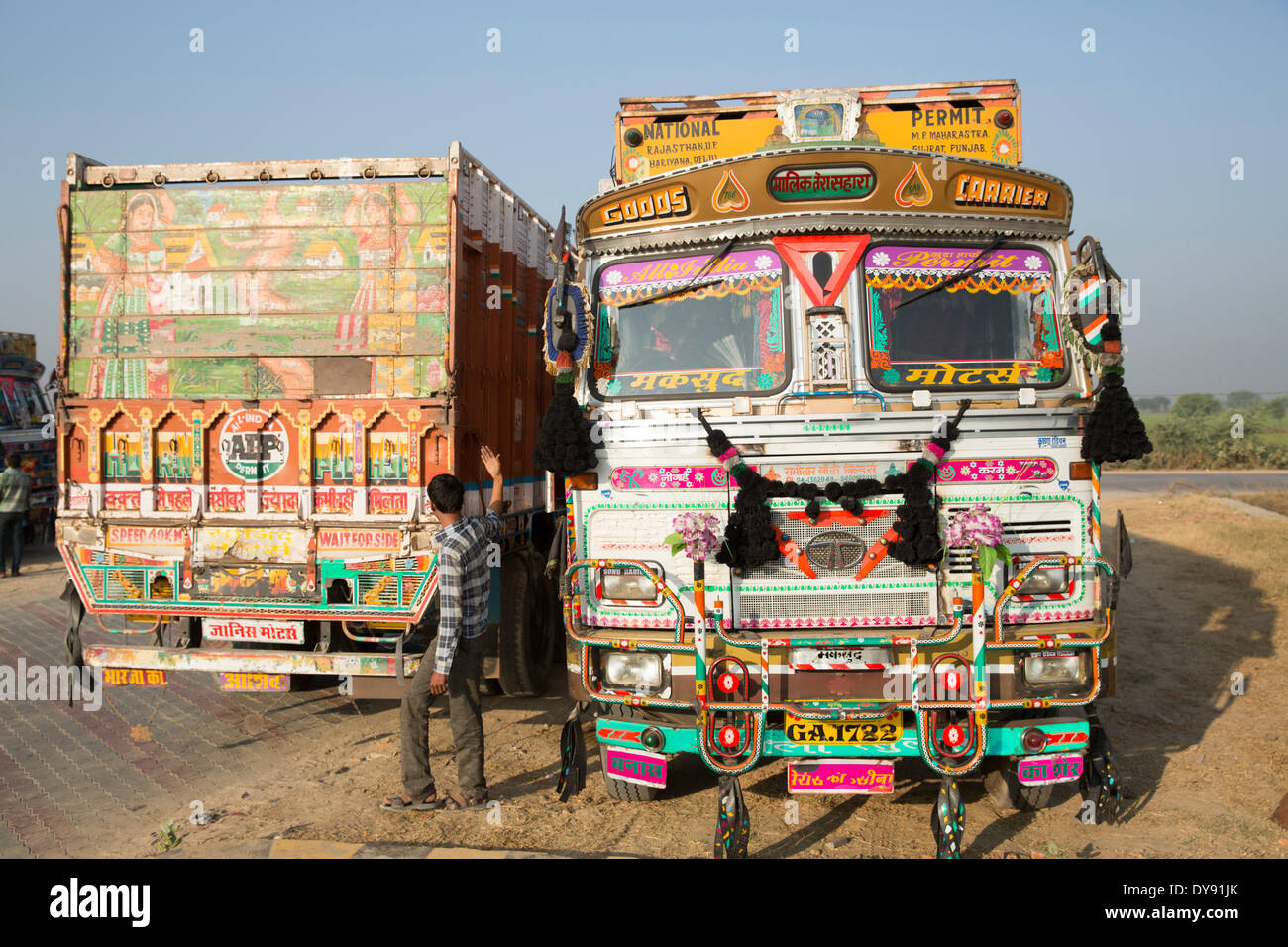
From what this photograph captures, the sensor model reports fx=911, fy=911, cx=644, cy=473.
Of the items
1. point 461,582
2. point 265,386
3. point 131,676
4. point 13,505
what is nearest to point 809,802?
point 461,582

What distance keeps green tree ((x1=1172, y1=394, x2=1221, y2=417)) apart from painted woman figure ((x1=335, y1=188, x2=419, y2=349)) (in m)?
69.8

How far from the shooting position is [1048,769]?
4629 mm

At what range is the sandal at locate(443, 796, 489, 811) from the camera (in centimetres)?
536

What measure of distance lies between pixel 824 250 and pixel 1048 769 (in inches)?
116

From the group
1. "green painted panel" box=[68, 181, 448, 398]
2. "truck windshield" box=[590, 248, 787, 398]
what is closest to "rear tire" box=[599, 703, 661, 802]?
"truck windshield" box=[590, 248, 787, 398]

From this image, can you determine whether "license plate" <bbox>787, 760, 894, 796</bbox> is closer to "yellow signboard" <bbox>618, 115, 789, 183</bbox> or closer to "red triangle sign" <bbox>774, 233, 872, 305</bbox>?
"red triangle sign" <bbox>774, 233, 872, 305</bbox>

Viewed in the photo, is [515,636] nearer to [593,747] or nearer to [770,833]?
[593,747]

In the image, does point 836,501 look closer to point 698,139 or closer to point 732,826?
point 732,826

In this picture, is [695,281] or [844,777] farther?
[695,281]

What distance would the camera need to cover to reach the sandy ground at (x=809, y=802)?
4.86 metres

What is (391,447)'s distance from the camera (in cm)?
595

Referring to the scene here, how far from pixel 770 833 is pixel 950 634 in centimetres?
156

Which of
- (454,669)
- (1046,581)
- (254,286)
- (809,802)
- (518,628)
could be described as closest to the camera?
(1046,581)

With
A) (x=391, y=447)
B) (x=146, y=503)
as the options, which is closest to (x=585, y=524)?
(x=391, y=447)
